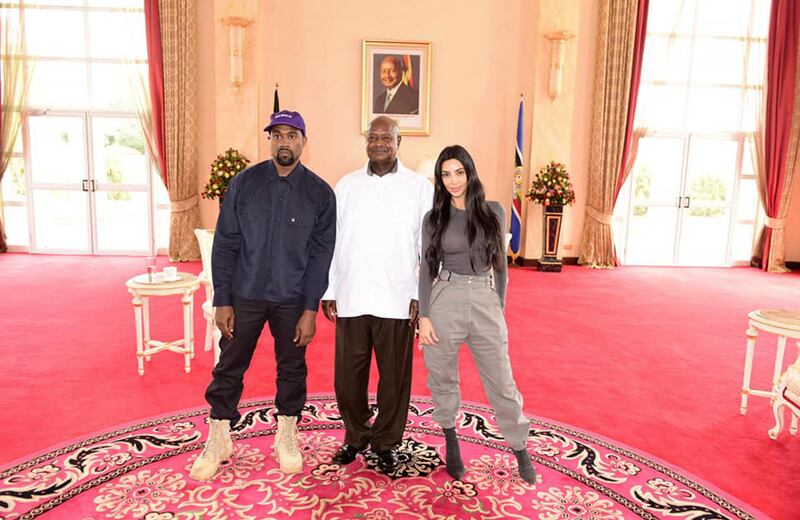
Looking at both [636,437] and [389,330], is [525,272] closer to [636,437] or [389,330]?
[636,437]

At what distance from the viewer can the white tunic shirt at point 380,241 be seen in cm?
290

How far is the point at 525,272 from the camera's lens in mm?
9250

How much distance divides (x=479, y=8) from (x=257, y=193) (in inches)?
308

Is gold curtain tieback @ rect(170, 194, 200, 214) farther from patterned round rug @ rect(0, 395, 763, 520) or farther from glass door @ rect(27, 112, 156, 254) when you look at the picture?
patterned round rug @ rect(0, 395, 763, 520)

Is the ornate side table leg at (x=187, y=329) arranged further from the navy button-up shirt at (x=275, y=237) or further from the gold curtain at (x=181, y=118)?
the gold curtain at (x=181, y=118)

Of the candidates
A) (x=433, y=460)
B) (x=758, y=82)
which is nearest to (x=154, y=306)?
(x=433, y=460)

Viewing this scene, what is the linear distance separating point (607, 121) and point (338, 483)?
8.56 meters

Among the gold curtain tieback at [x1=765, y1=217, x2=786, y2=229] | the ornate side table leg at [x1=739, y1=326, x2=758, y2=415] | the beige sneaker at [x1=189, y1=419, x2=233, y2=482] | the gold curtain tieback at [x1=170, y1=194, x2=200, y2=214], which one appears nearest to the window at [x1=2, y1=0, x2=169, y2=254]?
the gold curtain tieback at [x1=170, y1=194, x2=200, y2=214]

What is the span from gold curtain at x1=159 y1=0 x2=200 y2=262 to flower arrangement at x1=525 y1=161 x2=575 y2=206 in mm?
5491

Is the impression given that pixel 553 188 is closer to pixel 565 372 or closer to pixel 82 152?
pixel 565 372

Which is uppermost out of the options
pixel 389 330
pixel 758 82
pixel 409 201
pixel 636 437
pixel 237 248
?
pixel 758 82

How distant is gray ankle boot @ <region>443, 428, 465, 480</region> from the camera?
9.85 feet

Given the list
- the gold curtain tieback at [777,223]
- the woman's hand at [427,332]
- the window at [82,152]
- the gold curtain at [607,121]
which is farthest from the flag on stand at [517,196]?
the woman's hand at [427,332]

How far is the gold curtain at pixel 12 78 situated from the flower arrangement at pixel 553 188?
27.6 feet
